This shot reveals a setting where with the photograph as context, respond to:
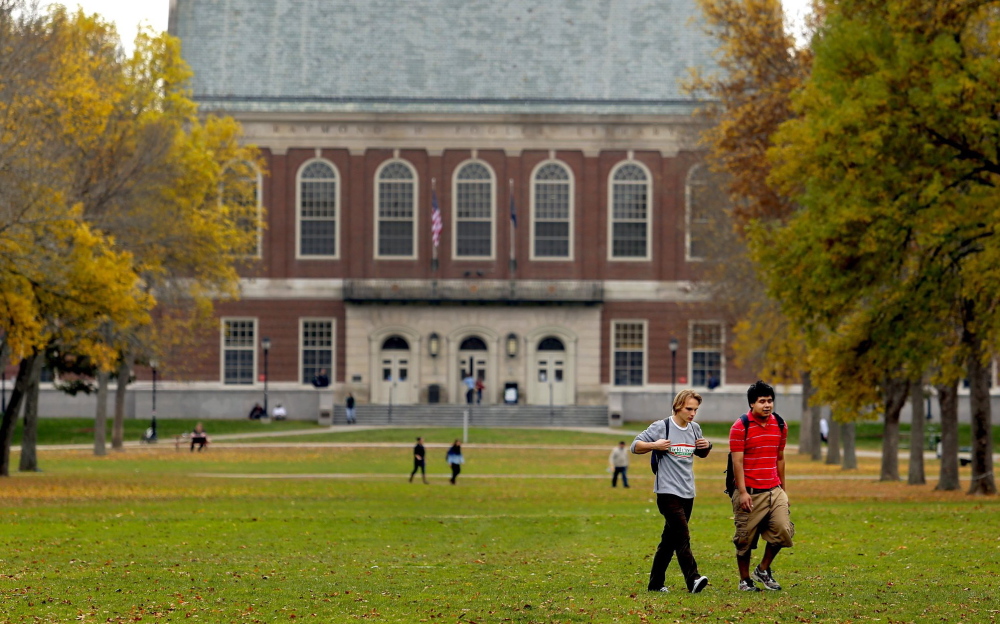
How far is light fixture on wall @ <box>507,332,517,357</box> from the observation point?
2815 inches

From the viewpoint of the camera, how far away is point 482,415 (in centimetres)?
6806

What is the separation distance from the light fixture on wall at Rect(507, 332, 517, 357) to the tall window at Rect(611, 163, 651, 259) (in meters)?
5.69

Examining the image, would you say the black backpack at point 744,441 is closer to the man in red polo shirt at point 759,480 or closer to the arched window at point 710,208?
the man in red polo shirt at point 759,480

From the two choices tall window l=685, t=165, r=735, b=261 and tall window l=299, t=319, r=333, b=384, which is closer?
tall window l=685, t=165, r=735, b=261

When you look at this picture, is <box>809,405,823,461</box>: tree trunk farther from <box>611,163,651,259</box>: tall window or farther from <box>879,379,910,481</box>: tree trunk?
<box>611,163,651,259</box>: tall window

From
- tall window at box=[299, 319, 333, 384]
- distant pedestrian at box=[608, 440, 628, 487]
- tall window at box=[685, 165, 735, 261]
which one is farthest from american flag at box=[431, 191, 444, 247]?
distant pedestrian at box=[608, 440, 628, 487]

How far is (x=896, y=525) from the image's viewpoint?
878 inches

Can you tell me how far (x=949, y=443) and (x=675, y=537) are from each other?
19.8 metres

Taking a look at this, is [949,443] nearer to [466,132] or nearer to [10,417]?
[10,417]

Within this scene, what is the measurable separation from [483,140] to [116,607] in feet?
193

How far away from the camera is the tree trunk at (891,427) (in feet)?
113

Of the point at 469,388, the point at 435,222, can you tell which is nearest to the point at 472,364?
the point at 469,388

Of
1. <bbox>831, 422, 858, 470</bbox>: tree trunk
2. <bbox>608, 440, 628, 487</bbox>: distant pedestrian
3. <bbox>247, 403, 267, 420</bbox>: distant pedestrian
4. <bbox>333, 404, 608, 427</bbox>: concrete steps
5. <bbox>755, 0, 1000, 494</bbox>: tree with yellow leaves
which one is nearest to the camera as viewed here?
<bbox>755, 0, 1000, 494</bbox>: tree with yellow leaves

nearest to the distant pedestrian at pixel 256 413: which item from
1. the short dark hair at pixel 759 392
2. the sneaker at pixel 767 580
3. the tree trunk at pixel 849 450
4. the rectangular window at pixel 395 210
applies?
the rectangular window at pixel 395 210
